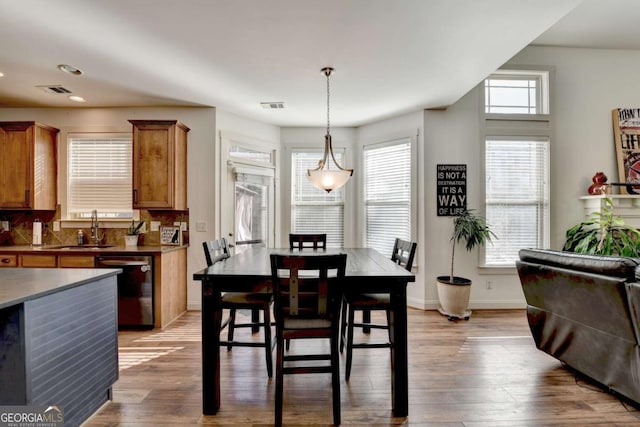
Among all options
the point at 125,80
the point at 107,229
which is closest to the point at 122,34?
the point at 125,80

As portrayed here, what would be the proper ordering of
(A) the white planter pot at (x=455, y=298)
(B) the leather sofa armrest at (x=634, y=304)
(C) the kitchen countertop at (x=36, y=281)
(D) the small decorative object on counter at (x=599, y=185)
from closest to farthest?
(C) the kitchen countertop at (x=36, y=281)
(B) the leather sofa armrest at (x=634, y=304)
(A) the white planter pot at (x=455, y=298)
(D) the small decorative object on counter at (x=599, y=185)

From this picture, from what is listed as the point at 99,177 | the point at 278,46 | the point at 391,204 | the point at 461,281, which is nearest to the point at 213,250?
the point at 278,46

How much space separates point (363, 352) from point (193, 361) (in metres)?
1.52

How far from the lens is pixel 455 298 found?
378 cm

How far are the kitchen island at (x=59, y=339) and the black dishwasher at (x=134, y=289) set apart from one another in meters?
1.35

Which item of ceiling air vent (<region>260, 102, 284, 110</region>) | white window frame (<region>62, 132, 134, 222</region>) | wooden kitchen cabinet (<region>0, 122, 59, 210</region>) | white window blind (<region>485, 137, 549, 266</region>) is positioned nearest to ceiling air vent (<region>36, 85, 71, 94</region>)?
wooden kitchen cabinet (<region>0, 122, 59, 210</region>)

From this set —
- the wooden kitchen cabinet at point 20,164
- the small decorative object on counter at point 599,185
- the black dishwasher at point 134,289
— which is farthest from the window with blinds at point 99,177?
the small decorative object on counter at point 599,185

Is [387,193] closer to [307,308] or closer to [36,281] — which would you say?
[307,308]

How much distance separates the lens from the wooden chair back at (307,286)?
1808 mm

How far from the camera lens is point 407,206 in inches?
174

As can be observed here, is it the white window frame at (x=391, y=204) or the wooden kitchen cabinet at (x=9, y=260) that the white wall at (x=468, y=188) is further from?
the wooden kitchen cabinet at (x=9, y=260)

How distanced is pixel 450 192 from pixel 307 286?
10.0 feet

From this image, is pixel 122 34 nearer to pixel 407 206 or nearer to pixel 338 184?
pixel 338 184

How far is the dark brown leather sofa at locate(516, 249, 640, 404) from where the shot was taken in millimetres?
1885
